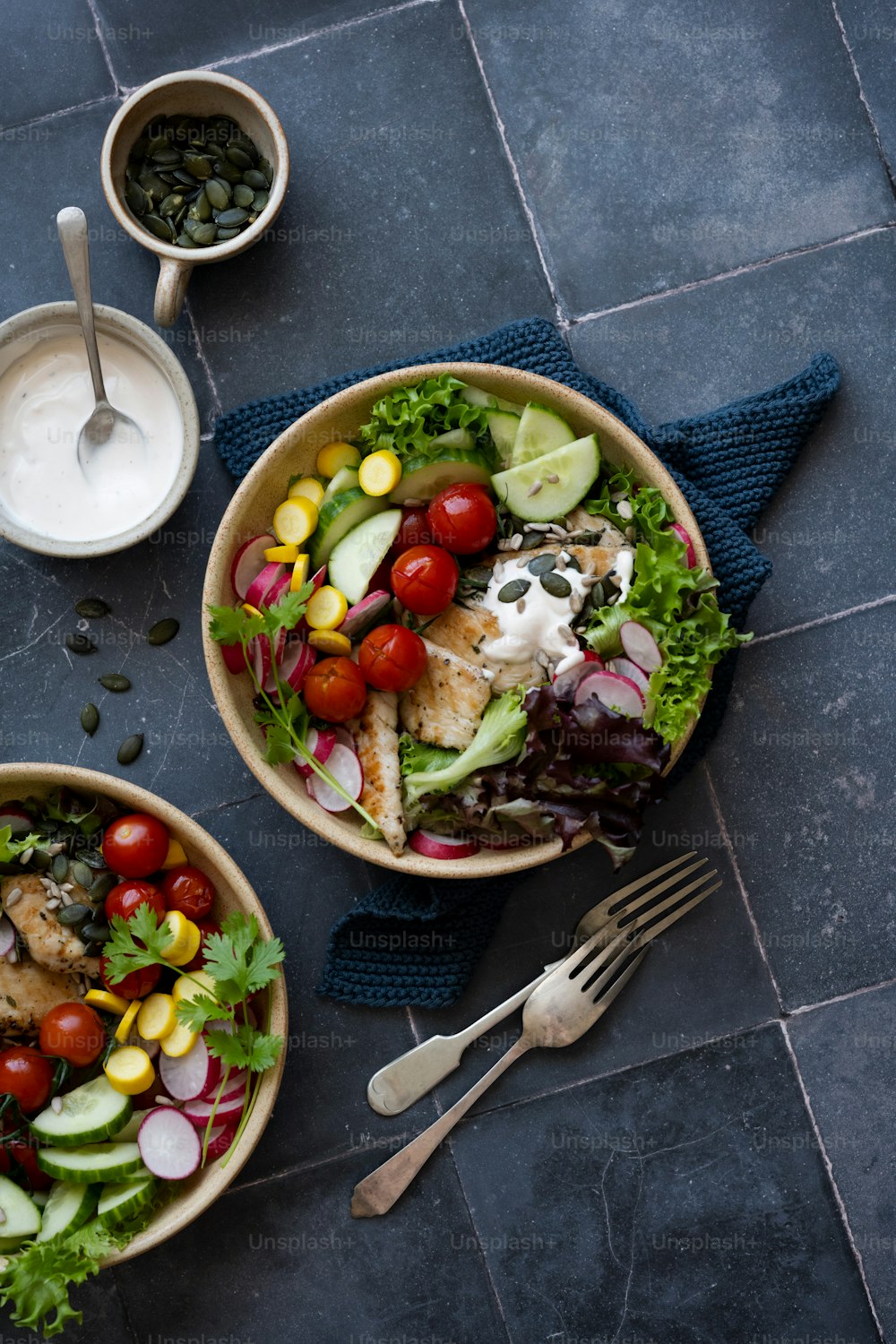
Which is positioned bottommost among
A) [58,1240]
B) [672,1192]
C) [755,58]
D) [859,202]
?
[672,1192]

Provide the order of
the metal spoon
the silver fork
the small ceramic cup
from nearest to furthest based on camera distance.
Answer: the metal spoon, the small ceramic cup, the silver fork

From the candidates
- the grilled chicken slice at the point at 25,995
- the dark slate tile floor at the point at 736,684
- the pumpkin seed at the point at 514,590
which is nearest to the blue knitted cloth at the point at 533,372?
the dark slate tile floor at the point at 736,684

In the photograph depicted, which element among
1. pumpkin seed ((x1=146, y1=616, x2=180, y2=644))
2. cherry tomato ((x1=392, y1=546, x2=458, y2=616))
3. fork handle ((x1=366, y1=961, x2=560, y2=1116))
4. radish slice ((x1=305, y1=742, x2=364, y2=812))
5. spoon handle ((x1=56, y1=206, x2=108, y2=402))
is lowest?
fork handle ((x1=366, y1=961, x2=560, y2=1116))

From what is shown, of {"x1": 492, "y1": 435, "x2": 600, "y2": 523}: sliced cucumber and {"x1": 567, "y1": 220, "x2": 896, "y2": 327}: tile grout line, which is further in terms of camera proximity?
{"x1": 567, "y1": 220, "x2": 896, "y2": 327}: tile grout line

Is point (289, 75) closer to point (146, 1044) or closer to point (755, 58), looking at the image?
point (755, 58)

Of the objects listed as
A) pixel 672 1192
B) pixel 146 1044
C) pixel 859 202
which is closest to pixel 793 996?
pixel 672 1192

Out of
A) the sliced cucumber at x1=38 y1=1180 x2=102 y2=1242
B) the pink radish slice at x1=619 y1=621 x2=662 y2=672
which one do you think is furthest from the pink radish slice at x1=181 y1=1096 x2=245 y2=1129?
the pink radish slice at x1=619 y1=621 x2=662 y2=672

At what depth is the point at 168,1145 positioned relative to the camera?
260 centimetres

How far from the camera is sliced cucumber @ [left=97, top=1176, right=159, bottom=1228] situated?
2.54 m

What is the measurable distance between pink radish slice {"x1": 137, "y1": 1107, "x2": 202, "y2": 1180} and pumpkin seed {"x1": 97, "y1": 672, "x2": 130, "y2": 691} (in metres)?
1.04

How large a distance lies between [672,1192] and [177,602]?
2.01 m

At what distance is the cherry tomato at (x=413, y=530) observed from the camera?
2717 millimetres

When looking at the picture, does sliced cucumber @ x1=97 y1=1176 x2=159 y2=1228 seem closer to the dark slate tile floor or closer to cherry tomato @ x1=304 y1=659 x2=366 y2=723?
the dark slate tile floor

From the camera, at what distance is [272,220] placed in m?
2.90
